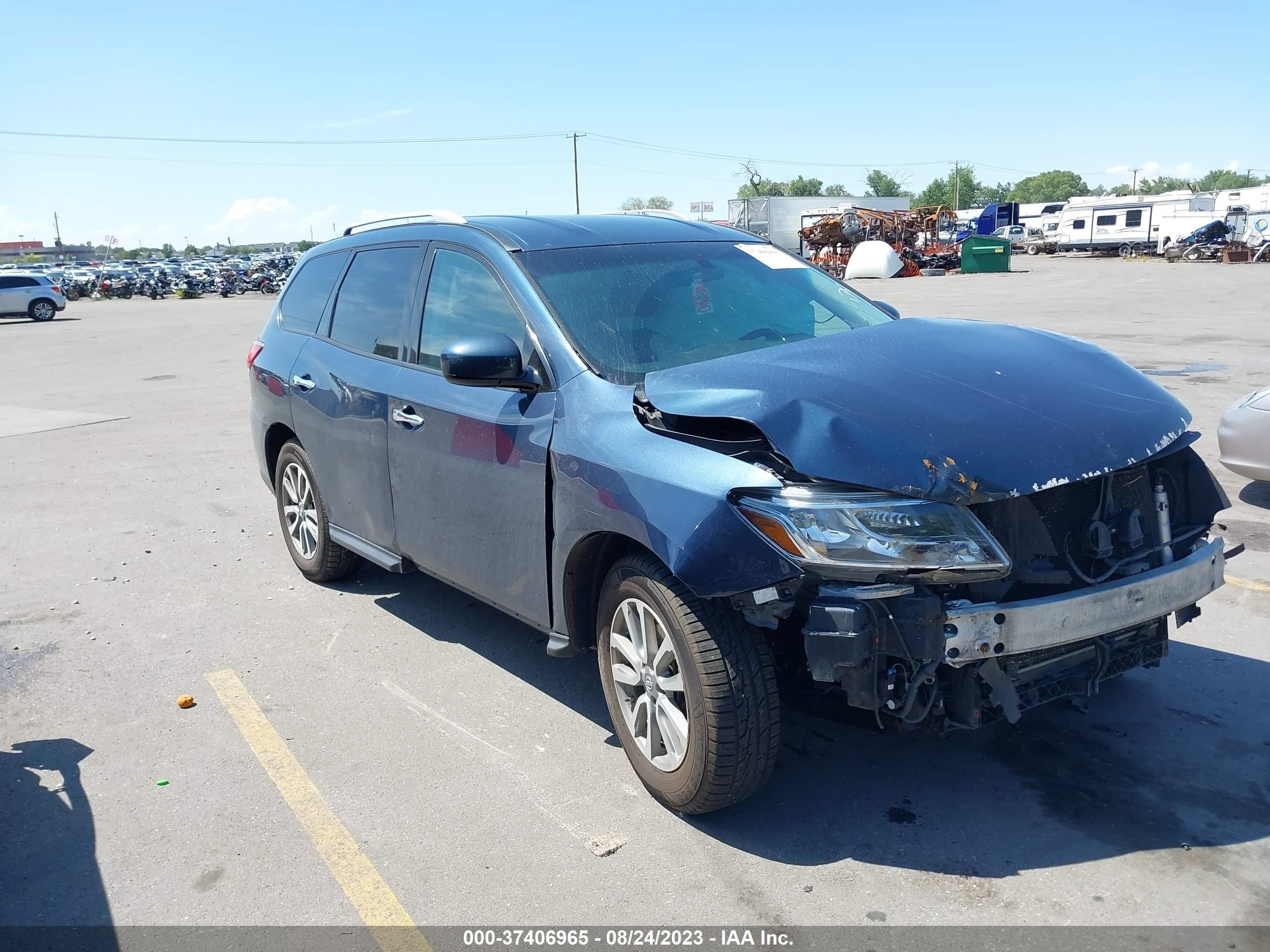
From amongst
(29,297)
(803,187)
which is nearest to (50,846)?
(29,297)

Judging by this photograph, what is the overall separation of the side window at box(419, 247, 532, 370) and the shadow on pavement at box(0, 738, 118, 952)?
2144mm

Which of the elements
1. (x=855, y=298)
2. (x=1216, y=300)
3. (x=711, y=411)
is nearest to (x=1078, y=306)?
(x=1216, y=300)

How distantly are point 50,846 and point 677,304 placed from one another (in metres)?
2.96

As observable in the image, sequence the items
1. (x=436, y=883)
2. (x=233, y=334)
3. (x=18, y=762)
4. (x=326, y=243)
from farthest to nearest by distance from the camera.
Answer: (x=233, y=334)
(x=326, y=243)
(x=18, y=762)
(x=436, y=883)

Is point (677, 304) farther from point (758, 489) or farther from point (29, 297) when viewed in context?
point (29, 297)

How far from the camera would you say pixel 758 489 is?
2963mm

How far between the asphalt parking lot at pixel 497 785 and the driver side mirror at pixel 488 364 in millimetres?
1398

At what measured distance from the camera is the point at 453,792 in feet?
12.0

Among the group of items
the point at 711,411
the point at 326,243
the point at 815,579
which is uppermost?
the point at 326,243

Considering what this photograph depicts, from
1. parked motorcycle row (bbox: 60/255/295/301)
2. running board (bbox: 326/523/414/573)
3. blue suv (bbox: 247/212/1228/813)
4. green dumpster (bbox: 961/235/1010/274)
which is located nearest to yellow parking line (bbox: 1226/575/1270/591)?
blue suv (bbox: 247/212/1228/813)

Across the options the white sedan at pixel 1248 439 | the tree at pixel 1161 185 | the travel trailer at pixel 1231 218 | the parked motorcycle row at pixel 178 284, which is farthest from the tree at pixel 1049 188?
the white sedan at pixel 1248 439

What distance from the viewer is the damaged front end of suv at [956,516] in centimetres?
287

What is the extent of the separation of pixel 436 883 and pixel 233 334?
25.4 meters

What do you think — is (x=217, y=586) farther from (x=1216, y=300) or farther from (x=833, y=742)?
(x=1216, y=300)
